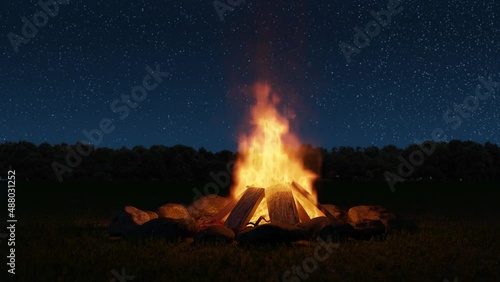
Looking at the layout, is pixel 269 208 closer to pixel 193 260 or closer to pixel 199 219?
pixel 199 219

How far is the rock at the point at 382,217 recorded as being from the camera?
52.8ft

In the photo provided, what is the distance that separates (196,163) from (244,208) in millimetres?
65890

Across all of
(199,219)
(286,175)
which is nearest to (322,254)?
(286,175)

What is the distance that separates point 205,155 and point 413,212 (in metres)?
61.7

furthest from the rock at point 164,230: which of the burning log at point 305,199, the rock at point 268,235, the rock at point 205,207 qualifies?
the burning log at point 305,199

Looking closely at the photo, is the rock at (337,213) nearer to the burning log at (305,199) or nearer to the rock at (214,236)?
the burning log at (305,199)

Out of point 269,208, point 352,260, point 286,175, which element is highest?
point 286,175

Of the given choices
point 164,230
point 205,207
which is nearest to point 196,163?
point 205,207

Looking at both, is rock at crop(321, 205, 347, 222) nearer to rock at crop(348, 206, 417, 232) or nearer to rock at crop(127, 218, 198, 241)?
rock at crop(348, 206, 417, 232)

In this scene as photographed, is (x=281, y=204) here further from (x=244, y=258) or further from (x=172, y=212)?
(x=244, y=258)

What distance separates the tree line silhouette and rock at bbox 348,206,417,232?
57.9 m

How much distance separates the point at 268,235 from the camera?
44.8 feet

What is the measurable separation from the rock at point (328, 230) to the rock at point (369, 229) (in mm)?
362

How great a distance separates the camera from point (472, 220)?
21000 mm
